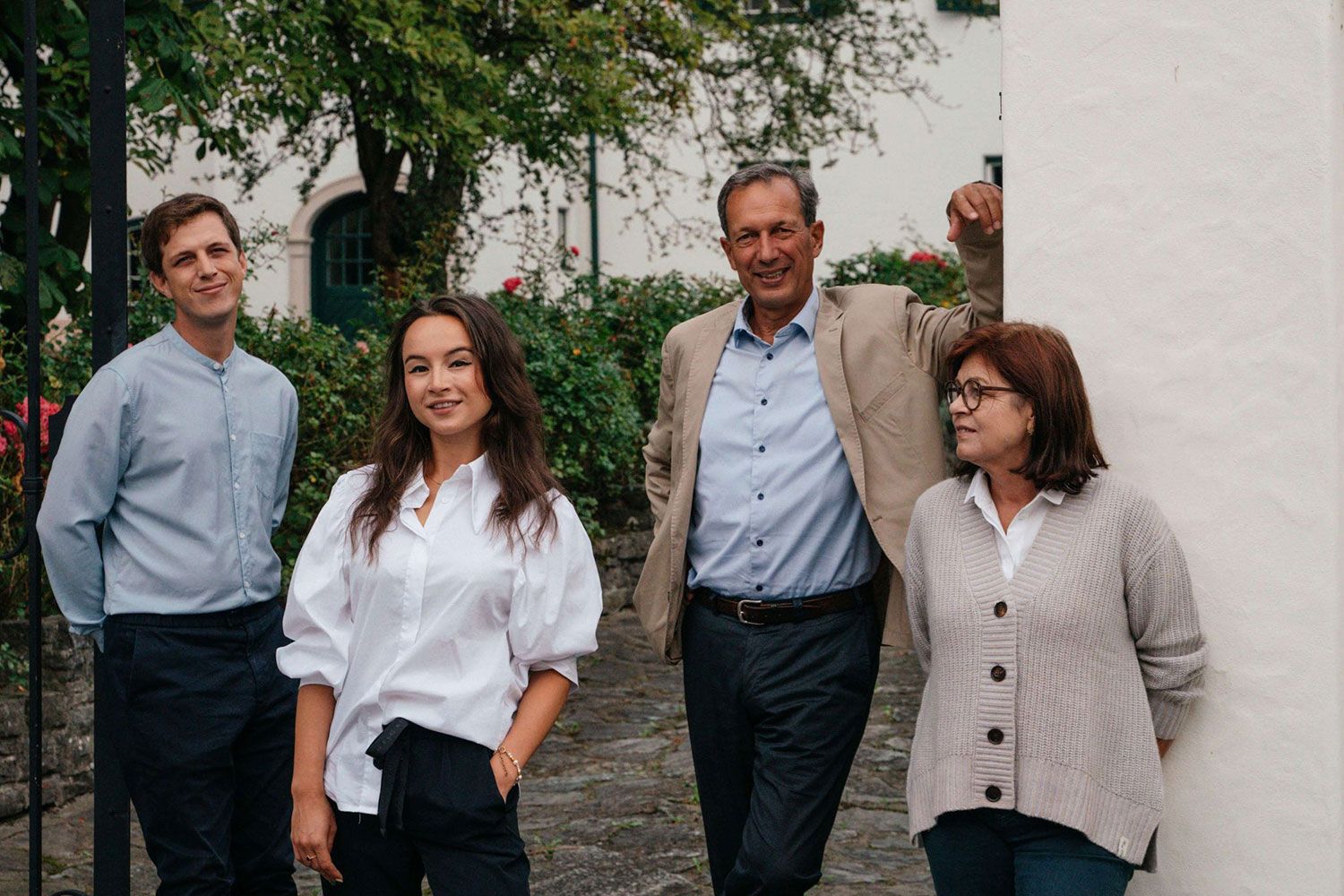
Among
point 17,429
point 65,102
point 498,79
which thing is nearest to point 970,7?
point 498,79

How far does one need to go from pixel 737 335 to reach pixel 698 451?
1.04 feet

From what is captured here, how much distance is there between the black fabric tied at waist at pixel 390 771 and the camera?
2961 mm

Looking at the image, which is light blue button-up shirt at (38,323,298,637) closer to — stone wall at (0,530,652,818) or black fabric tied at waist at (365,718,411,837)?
black fabric tied at waist at (365,718,411,837)

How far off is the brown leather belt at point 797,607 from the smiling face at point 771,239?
28.0 inches

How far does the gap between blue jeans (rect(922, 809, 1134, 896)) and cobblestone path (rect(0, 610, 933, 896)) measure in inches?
87.0

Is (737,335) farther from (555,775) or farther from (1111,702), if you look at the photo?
(555,775)

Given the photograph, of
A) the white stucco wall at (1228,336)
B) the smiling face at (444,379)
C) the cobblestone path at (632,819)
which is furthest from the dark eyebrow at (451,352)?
the cobblestone path at (632,819)

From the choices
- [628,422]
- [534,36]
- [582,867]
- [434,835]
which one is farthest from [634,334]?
[434,835]

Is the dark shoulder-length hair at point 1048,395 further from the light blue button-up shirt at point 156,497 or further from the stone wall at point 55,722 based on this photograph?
the stone wall at point 55,722

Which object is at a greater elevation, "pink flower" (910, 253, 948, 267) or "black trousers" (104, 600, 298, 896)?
"pink flower" (910, 253, 948, 267)

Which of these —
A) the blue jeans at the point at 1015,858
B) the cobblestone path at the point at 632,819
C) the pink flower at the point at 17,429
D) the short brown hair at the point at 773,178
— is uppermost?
the short brown hair at the point at 773,178

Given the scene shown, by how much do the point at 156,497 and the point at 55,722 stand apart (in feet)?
9.35

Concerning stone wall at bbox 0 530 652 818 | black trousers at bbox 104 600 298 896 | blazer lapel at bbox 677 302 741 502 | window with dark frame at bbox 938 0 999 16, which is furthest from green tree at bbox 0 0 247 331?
window with dark frame at bbox 938 0 999 16

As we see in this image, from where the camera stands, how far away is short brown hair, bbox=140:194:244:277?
3.82 m
